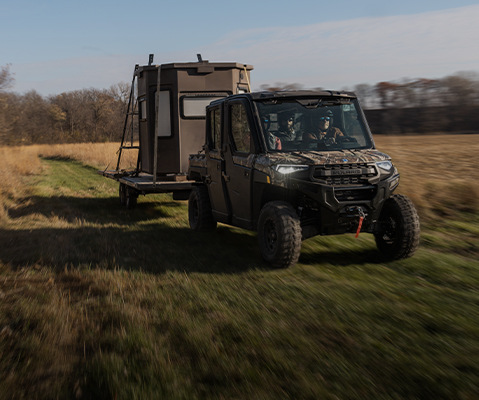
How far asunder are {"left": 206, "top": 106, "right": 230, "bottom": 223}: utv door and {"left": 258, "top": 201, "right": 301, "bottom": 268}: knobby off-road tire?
142 cm

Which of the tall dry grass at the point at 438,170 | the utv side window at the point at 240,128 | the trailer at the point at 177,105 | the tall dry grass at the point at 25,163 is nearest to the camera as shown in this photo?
the utv side window at the point at 240,128

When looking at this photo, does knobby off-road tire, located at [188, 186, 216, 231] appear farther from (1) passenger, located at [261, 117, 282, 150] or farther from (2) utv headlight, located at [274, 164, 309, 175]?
(2) utv headlight, located at [274, 164, 309, 175]

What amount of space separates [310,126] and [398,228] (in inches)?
68.7

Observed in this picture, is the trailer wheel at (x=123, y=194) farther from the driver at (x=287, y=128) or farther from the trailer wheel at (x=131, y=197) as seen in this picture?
the driver at (x=287, y=128)

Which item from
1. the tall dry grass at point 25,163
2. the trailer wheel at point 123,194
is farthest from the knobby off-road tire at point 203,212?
the tall dry grass at point 25,163

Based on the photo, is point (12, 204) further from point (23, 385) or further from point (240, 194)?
point (23, 385)

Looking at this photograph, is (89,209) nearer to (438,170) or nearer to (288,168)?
(288,168)

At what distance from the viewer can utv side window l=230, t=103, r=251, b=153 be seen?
281 inches

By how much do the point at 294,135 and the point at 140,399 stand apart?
14.6 feet

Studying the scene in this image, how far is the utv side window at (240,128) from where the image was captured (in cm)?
714

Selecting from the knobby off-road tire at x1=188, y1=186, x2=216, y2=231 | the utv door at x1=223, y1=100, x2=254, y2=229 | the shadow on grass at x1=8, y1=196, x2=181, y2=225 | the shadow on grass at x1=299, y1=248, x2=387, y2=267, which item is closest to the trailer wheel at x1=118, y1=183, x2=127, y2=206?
the shadow on grass at x1=8, y1=196, x2=181, y2=225

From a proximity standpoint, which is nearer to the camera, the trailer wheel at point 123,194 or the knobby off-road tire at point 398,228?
the knobby off-road tire at point 398,228

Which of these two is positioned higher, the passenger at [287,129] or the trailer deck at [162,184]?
the passenger at [287,129]

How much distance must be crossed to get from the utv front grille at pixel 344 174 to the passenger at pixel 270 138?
0.80 metres
